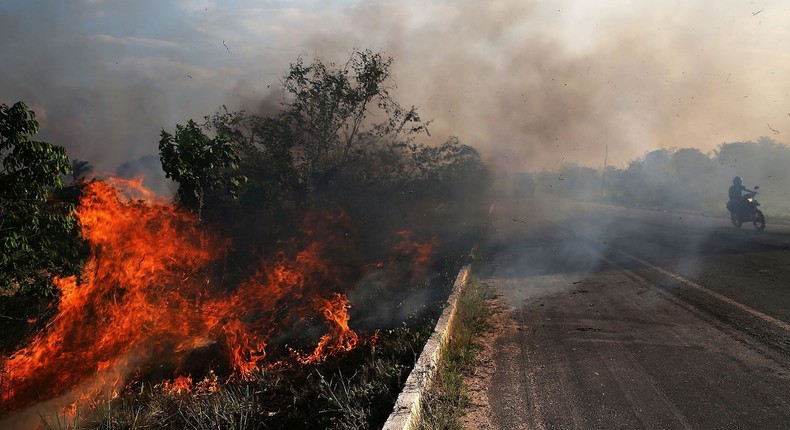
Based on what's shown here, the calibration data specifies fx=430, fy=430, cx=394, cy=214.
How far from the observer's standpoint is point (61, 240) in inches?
260

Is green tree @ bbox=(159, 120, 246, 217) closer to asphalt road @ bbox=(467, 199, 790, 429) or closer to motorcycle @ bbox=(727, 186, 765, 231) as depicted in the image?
asphalt road @ bbox=(467, 199, 790, 429)

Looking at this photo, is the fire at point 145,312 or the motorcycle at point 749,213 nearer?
the fire at point 145,312

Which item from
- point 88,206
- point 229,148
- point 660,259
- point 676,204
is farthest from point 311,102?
point 676,204

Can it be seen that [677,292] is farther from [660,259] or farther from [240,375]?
[240,375]

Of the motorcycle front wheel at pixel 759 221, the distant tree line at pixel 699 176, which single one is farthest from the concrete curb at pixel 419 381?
the distant tree line at pixel 699 176

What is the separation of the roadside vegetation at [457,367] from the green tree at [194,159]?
16.1 ft

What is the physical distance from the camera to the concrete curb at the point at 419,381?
339cm

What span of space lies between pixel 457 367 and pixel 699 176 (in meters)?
41.7

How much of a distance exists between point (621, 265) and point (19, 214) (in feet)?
35.4

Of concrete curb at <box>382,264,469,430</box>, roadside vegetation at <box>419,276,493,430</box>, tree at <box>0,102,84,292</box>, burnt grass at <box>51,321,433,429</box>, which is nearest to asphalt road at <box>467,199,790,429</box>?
roadside vegetation at <box>419,276,493,430</box>

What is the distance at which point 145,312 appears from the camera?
657 cm

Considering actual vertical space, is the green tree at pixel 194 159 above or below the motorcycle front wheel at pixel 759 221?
above

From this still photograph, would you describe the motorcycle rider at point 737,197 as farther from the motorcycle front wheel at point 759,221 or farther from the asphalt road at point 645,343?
the asphalt road at point 645,343

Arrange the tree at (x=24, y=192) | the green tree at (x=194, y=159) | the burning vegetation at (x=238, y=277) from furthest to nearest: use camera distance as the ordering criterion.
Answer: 1. the green tree at (x=194, y=159)
2. the burning vegetation at (x=238, y=277)
3. the tree at (x=24, y=192)
